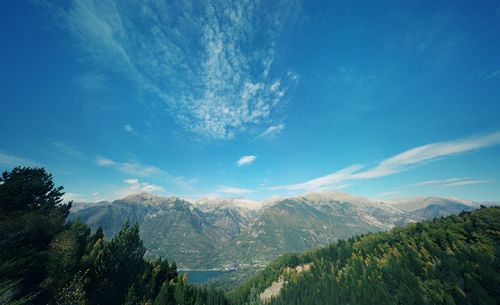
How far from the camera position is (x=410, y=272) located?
119938 mm

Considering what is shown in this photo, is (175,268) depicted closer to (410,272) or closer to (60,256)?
(60,256)

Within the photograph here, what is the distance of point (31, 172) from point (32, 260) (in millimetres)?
32575

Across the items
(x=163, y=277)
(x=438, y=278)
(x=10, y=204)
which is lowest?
(x=438, y=278)

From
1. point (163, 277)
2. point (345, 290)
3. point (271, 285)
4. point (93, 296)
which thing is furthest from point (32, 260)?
point (271, 285)

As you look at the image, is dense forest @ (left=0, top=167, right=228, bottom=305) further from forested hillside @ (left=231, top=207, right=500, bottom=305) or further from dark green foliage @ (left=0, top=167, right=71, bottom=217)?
forested hillside @ (left=231, top=207, right=500, bottom=305)

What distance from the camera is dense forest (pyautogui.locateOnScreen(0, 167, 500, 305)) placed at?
4347 centimetres

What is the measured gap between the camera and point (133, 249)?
244 feet

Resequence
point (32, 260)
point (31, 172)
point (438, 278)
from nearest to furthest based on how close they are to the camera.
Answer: point (32, 260)
point (31, 172)
point (438, 278)

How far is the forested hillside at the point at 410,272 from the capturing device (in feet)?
333

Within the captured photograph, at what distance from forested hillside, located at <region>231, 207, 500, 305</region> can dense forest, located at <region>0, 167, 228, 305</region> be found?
88551 millimetres

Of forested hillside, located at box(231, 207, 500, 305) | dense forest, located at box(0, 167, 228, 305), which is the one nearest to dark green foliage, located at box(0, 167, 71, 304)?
dense forest, located at box(0, 167, 228, 305)

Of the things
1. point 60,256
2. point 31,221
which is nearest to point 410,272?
point 60,256

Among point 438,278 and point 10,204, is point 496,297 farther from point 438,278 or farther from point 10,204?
point 10,204

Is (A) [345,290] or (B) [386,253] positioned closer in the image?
(A) [345,290]
